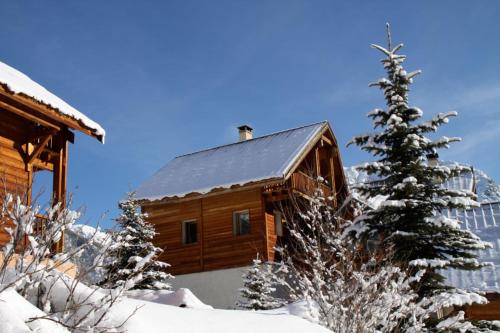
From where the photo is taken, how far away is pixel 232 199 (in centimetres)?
2198

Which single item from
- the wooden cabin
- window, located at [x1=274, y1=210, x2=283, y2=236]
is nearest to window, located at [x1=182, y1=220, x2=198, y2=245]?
window, located at [x1=274, y1=210, x2=283, y2=236]

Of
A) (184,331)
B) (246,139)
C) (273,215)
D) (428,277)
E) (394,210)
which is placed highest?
(246,139)

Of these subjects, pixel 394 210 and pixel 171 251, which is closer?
pixel 394 210

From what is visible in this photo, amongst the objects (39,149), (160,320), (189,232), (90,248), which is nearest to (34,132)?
(39,149)

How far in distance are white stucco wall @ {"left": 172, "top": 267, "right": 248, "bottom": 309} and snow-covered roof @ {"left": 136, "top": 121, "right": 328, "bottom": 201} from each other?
3.02m

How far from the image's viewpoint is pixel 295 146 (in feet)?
74.2

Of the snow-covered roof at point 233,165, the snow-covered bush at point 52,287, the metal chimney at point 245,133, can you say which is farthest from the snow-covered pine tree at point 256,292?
the snow-covered bush at point 52,287

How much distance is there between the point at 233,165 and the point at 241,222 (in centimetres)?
245

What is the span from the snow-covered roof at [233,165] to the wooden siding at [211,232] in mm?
649

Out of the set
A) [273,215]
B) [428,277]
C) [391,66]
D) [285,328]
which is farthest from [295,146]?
[285,328]

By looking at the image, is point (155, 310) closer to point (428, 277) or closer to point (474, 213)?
point (428, 277)

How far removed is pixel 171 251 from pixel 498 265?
11618 millimetres

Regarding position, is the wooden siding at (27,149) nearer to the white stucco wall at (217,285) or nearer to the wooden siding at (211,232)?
the wooden siding at (211,232)

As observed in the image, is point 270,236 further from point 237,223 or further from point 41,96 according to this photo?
point 41,96
